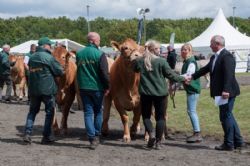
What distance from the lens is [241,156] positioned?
8.38 metres

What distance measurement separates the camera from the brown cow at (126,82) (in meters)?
9.51

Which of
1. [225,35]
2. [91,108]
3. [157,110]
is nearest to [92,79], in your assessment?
[91,108]

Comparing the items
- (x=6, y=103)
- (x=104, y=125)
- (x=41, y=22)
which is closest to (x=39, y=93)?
(x=104, y=125)

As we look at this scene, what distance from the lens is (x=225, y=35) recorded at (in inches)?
1633

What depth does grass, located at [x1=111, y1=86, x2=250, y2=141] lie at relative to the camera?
11.2m

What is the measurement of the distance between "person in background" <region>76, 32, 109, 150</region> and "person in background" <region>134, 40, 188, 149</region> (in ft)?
2.13

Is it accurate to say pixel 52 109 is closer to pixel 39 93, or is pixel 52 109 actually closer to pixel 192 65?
pixel 39 93

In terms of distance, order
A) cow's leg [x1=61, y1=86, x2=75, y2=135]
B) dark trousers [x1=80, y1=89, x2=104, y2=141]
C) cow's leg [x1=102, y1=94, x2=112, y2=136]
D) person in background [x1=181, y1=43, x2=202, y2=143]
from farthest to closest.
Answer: cow's leg [x1=61, y1=86, x2=75, y2=135], cow's leg [x1=102, y1=94, x2=112, y2=136], person in background [x1=181, y1=43, x2=202, y2=143], dark trousers [x1=80, y1=89, x2=104, y2=141]

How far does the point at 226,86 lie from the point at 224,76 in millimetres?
177

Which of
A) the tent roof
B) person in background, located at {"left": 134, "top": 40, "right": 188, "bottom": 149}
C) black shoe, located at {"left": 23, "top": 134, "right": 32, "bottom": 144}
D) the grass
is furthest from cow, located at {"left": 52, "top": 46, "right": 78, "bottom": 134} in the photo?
the tent roof

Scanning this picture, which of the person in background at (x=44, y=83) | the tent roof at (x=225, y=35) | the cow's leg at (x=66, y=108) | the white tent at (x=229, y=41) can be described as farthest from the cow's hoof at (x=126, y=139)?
the tent roof at (x=225, y=35)

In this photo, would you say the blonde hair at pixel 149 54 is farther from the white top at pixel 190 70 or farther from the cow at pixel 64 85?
the cow at pixel 64 85

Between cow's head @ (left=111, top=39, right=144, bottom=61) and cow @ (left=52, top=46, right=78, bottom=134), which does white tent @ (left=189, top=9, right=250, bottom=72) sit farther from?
cow's head @ (left=111, top=39, right=144, bottom=61)

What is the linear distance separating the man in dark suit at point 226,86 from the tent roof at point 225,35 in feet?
102
